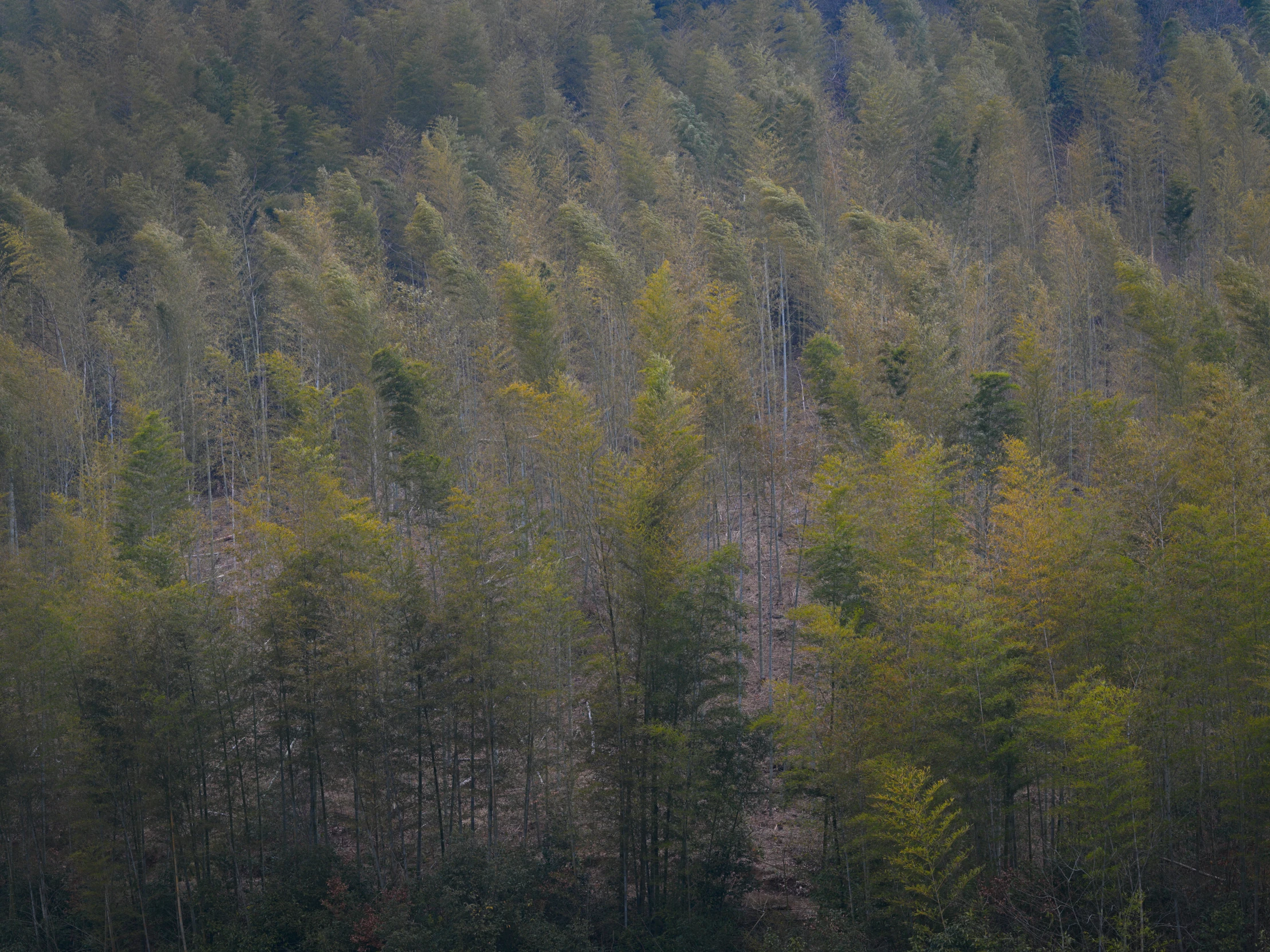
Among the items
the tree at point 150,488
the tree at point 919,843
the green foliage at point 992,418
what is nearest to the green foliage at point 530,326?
the tree at point 150,488

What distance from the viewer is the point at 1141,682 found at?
14.3 meters

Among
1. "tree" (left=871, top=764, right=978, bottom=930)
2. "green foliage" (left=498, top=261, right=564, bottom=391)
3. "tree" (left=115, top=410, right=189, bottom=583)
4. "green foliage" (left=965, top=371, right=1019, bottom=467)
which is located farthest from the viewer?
"green foliage" (left=498, top=261, right=564, bottom=391)

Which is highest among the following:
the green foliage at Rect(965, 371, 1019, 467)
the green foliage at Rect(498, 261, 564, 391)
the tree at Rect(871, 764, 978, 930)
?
the green foliage at Rect(498, 261, 564, 391)

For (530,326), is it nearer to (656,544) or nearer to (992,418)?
(656,544)

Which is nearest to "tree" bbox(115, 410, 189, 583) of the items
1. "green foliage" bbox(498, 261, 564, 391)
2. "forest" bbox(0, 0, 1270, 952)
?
"forest" bbox(0, 0, 1270, 952)

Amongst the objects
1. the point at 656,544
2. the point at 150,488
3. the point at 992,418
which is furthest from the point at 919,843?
the point at 150,488

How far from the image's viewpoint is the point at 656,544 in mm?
16750

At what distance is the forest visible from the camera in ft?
48.0

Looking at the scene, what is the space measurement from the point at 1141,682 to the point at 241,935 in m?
13.7

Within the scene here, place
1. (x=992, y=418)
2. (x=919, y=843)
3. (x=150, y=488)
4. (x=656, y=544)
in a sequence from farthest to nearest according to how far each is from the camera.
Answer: (x=150, y=488) → (x=992, y=418) → (x=656, y=544) → (x=919, y=843)

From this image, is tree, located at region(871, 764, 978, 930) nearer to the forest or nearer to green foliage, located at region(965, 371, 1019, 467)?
the forest

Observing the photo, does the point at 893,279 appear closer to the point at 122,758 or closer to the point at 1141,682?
the point at 1141,682

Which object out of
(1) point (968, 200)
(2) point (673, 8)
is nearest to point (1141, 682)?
(1) point (968, 200)

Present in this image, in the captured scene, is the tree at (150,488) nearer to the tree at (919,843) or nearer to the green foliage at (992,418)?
the tree at (919,843)
